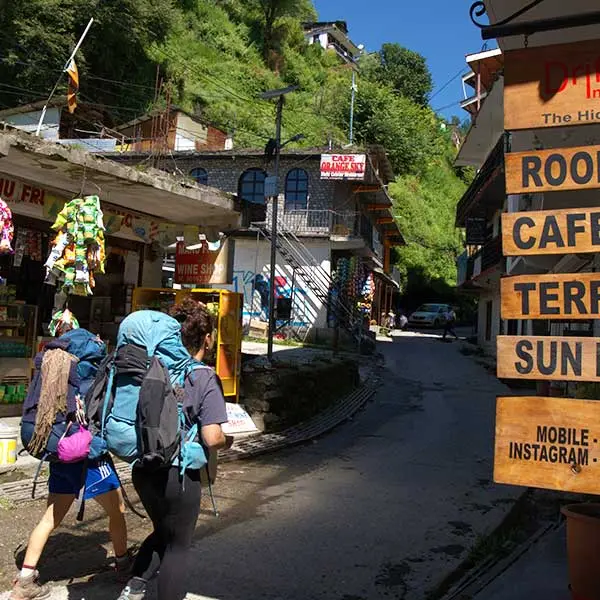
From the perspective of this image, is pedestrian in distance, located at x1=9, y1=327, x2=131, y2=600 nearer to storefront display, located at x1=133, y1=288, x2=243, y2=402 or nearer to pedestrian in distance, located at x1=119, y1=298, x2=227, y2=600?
pedestrian in distance, located at x1=119, y1=298, x2=227, y2=600

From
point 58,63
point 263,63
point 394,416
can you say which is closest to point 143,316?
point 394,416

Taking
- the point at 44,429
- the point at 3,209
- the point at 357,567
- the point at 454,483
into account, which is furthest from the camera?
the point at 454,483

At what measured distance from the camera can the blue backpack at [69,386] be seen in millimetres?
3742

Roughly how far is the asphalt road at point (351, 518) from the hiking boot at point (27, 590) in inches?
6.4

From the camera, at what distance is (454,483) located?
7.22m

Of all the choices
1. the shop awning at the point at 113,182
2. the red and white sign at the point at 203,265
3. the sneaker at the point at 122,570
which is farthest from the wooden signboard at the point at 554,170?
the red and white sign at the point at 203,265

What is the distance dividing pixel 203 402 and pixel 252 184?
77.3 feet

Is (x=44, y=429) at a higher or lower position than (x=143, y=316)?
lower

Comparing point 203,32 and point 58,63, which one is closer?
point 58,63

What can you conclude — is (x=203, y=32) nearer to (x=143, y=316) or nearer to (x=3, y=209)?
(x=3, y=209)

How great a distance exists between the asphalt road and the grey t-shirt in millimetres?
A: 1519

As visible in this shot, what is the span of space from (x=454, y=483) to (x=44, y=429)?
5058mm

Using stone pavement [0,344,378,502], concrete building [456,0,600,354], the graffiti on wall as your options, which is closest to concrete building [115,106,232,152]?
the graffiti on wall

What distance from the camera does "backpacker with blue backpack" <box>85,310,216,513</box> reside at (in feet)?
9.63
